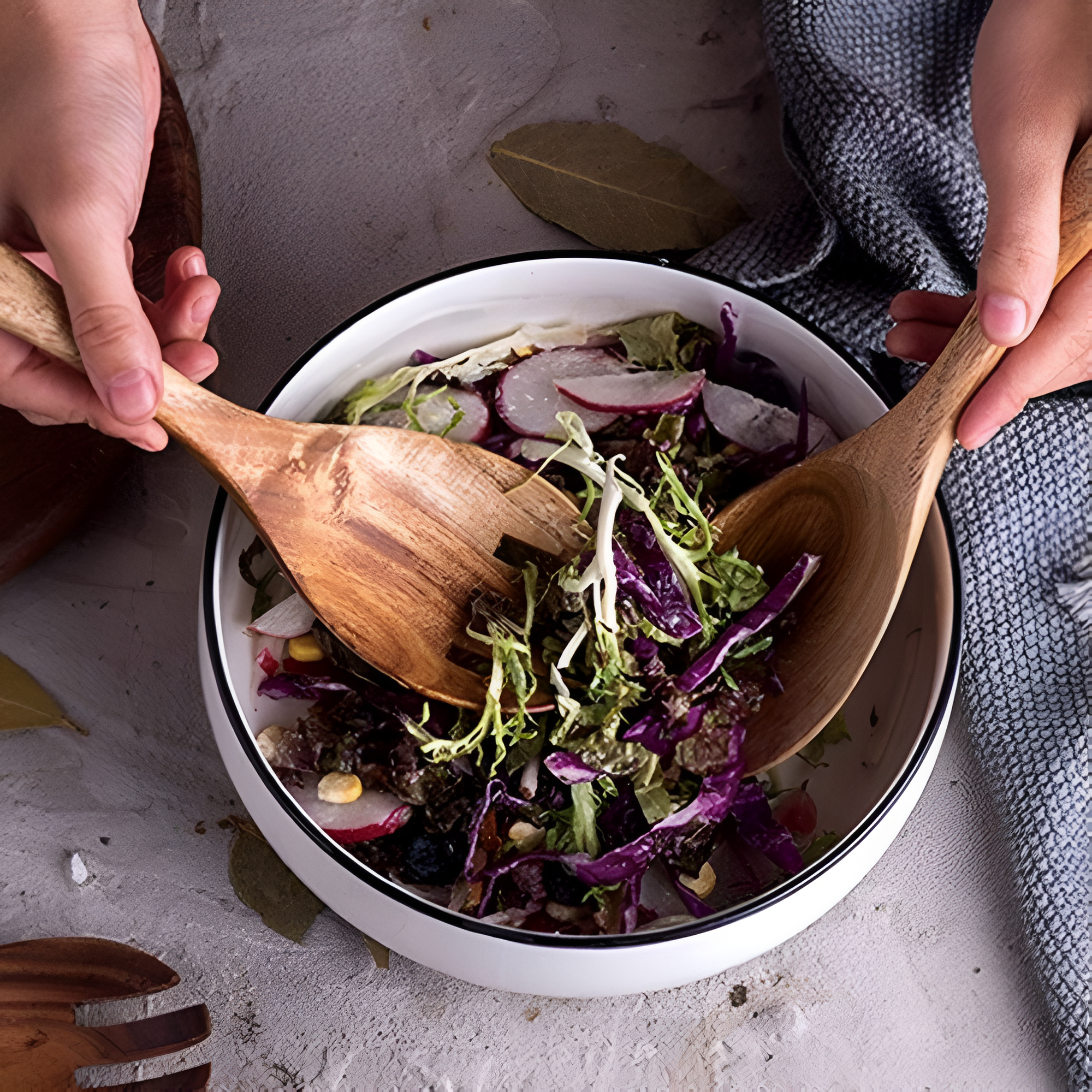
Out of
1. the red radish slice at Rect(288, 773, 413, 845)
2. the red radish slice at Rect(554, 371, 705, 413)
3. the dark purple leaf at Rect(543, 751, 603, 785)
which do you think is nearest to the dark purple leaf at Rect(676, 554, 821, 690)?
the dark purple leaf at Rect(543, 751, 603, 785)

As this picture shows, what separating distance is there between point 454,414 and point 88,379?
17.2 inches

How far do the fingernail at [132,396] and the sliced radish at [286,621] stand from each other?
1.09ft

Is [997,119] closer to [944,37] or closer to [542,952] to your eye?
[944,37]

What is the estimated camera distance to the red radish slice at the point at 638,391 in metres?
1.30

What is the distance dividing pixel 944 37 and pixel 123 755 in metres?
1.50

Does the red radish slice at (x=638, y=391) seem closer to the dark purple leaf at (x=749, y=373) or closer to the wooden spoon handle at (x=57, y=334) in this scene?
the dark purple leaf at (x=749, y=373)

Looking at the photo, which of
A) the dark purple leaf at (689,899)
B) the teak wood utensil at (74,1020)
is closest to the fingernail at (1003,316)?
the dark purple leaf at (689,899)

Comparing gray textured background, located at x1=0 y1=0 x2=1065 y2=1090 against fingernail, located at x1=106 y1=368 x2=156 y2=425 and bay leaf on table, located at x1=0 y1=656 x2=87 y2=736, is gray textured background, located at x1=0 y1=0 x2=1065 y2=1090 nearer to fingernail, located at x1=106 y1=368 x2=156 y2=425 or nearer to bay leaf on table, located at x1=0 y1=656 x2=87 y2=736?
bay leaf on table, located at x1=0 y1=656 x2=87 y2=736

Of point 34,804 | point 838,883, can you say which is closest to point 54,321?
point 34,804

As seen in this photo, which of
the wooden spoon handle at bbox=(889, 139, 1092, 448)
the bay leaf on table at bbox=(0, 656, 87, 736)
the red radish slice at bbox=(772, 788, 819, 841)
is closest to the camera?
the wooden spoon handle at bbox=(889, 139, 1092, 448)

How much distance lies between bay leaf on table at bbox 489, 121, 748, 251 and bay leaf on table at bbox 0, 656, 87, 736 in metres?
0.97

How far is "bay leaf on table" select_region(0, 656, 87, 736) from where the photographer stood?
140cm

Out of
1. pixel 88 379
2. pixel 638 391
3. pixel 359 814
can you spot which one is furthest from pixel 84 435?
pixel 638 391

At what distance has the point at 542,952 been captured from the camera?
1.03 metres
